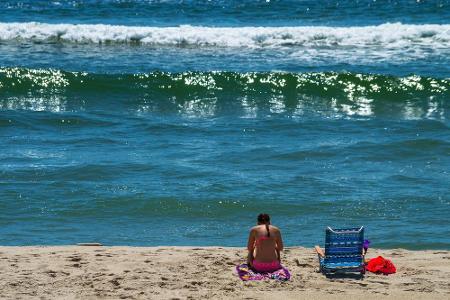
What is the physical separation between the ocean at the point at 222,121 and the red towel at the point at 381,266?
1679 mm

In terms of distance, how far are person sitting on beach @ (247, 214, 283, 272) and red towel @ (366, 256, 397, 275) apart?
1093mm

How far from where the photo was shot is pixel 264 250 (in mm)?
11109

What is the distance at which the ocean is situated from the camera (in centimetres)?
1412

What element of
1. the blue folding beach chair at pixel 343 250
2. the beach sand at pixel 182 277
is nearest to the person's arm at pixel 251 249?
the beach sand at pixel 182 277

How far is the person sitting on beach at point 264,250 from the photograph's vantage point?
36.4 ft

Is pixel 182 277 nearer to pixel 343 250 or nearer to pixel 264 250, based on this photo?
pixel 264 250

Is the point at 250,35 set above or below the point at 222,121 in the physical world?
above

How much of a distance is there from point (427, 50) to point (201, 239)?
591 inches

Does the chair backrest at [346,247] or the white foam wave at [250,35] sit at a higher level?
the white foam wave at [250,35]

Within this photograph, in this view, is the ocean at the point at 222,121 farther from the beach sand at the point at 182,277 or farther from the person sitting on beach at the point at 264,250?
the person sitting on beach at the point at 264,250

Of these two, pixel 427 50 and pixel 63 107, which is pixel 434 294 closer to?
pixel 63 107

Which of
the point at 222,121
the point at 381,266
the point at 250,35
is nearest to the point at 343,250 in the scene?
the point at 381,266

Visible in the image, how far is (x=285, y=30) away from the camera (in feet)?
93.6

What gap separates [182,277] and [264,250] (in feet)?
3.32
